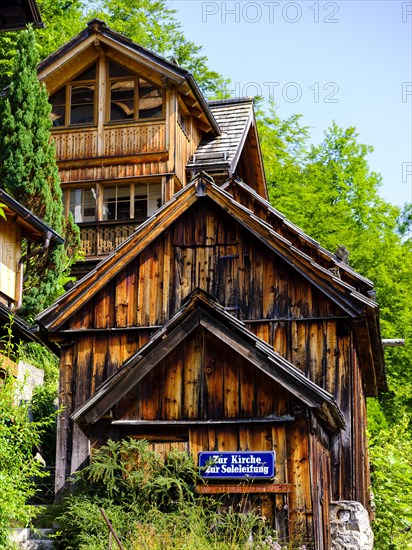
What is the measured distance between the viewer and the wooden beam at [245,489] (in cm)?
1470

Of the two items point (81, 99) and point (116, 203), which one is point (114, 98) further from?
point (116, 203)

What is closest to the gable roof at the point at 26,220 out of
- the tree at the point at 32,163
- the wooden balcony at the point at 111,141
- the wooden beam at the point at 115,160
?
the tree at the point at 32,163

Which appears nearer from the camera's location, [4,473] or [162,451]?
[4,473]

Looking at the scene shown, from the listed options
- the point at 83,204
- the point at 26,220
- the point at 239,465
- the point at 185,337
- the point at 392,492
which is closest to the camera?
the point at 239,465

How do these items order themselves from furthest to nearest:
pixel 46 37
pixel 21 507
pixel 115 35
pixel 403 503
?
1. pixel 46 37
2. pixel 115 35
3. pixel 403 503
4. pixel 21 507

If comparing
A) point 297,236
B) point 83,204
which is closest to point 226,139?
point 83,204

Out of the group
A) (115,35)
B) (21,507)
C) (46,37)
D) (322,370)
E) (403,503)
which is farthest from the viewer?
(46,37)

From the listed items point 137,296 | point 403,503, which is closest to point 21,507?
point 137,296

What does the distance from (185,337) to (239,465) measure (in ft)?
7.03

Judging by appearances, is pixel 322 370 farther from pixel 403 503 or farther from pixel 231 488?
pixel 403 503

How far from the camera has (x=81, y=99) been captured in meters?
31.5

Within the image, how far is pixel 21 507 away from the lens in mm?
12898

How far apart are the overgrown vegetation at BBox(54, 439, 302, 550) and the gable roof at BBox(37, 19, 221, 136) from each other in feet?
56.1

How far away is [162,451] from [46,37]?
86.9 ft
